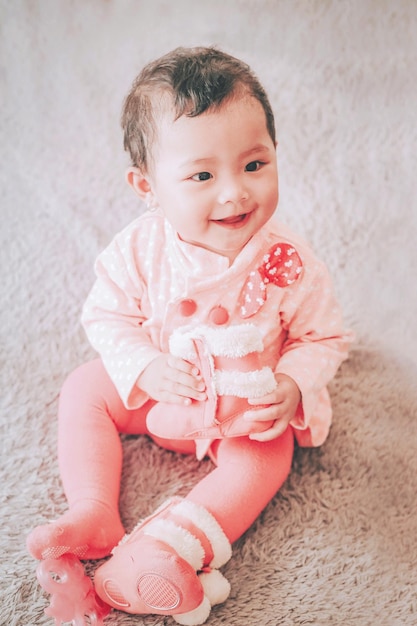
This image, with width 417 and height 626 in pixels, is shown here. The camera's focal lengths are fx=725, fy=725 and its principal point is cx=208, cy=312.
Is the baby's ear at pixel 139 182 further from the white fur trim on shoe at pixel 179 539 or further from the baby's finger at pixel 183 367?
the white fur trim on shoe at pixel 179 539

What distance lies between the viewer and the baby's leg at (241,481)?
3.02 ft

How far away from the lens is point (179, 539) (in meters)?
0.85

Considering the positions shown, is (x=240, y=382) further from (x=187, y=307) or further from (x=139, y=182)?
(x=139, y=182)

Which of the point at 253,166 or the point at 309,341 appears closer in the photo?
the point at 253,166

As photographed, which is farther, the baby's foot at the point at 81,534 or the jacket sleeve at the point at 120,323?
the jacket sleeve at the point at 120,323

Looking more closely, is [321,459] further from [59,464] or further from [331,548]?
[59,464]

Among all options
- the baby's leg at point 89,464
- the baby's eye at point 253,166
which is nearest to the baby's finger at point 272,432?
the baby's leg at point 89,464

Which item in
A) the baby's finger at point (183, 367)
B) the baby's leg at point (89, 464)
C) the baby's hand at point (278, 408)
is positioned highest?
the baby's finger at point (183, 367)

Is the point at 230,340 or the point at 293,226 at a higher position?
the point at 230,340

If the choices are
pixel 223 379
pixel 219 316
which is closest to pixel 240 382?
pixel 223 379

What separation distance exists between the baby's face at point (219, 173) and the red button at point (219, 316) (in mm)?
86

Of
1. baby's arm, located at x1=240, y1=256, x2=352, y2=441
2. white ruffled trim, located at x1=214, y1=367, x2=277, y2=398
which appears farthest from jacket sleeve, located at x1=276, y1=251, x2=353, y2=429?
white ruffled trim, located at x1=214, y1=367, x2=277, y2=398

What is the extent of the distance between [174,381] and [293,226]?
0.61m

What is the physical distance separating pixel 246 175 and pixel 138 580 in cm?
48
